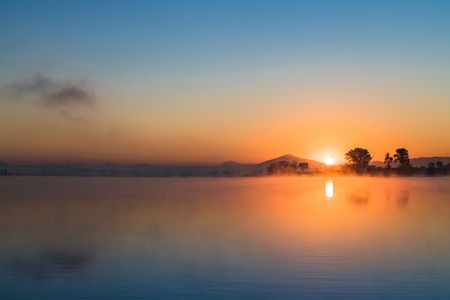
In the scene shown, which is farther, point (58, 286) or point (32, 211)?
point (32, 211)

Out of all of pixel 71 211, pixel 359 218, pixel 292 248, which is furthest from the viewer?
pixel 71 211

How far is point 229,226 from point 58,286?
1570 centimetres

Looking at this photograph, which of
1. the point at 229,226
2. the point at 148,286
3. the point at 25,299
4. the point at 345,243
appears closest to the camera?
the point at 25,299

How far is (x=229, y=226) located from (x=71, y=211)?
17.7 m

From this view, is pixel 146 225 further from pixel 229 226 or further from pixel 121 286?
pixel 121 286

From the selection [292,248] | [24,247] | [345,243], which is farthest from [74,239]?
[345,243]

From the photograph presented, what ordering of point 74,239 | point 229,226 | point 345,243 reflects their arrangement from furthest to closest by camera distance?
point 229,226 → point 74,239 → point 345,243

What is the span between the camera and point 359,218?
33531mm

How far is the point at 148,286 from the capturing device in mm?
14609

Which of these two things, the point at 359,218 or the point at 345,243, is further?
the point at 359,218

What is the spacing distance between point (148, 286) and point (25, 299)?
3720 mm

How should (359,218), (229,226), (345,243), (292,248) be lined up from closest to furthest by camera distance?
(292,248) < (345,243) < (229,226) < (359,218)

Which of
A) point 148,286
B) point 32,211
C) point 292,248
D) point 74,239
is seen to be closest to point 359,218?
point 292,248

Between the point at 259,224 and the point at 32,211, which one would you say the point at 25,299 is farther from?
the point at 32,211
